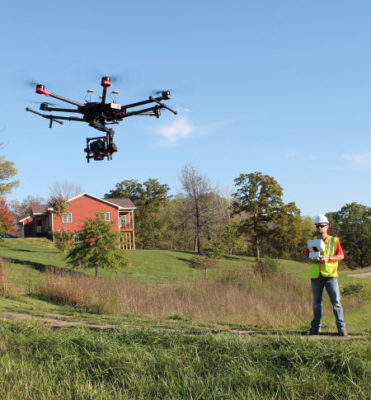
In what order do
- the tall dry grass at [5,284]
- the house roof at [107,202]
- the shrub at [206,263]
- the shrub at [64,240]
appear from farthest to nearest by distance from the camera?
the house roof at [107,202] < the shrub at [206,263] < the shrub at [64,240] < the tall dry grass at [5,284]

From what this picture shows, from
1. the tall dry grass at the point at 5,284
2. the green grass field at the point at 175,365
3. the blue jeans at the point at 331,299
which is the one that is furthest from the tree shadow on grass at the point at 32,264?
the blue jeans at the point at 331,299

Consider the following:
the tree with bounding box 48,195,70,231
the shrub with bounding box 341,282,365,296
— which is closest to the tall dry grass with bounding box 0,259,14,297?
the shrub with bounding box 341,282,365,296

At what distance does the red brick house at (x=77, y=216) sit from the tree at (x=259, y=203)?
14.7 metres

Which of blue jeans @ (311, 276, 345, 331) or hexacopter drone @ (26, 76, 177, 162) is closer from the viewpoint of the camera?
blue jeans @ (311, 276, 345, 331)

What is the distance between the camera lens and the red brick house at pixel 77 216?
53219 millimetres

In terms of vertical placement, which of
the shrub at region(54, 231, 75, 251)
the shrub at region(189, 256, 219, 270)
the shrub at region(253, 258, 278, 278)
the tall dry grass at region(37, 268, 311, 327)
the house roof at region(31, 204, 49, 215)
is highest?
the house roof at region(31, 204, 49, 215)

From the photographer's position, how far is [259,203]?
182 feet

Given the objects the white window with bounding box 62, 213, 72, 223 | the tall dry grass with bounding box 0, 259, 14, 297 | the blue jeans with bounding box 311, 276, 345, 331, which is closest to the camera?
the blue jeans with bounding box 311, 276, 345, 331

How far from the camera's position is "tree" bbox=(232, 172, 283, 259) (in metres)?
55.2

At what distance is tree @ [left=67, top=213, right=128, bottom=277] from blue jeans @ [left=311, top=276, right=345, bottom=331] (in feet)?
65.8

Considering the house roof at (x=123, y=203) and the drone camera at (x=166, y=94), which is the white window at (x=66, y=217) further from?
the drone camera at (x=166, y=94)

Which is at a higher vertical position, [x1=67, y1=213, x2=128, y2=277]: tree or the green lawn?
[x1=67, y1=213, x2=128, y2=277]: tree

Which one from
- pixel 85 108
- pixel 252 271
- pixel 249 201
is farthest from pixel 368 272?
pixel 85 108

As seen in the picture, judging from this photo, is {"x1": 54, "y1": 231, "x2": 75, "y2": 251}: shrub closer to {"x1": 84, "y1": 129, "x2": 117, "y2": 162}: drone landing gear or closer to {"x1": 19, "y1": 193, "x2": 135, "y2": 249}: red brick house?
{"x1": 19, "y1": 193, "x2": 135, "y2": 249}: red brick house
